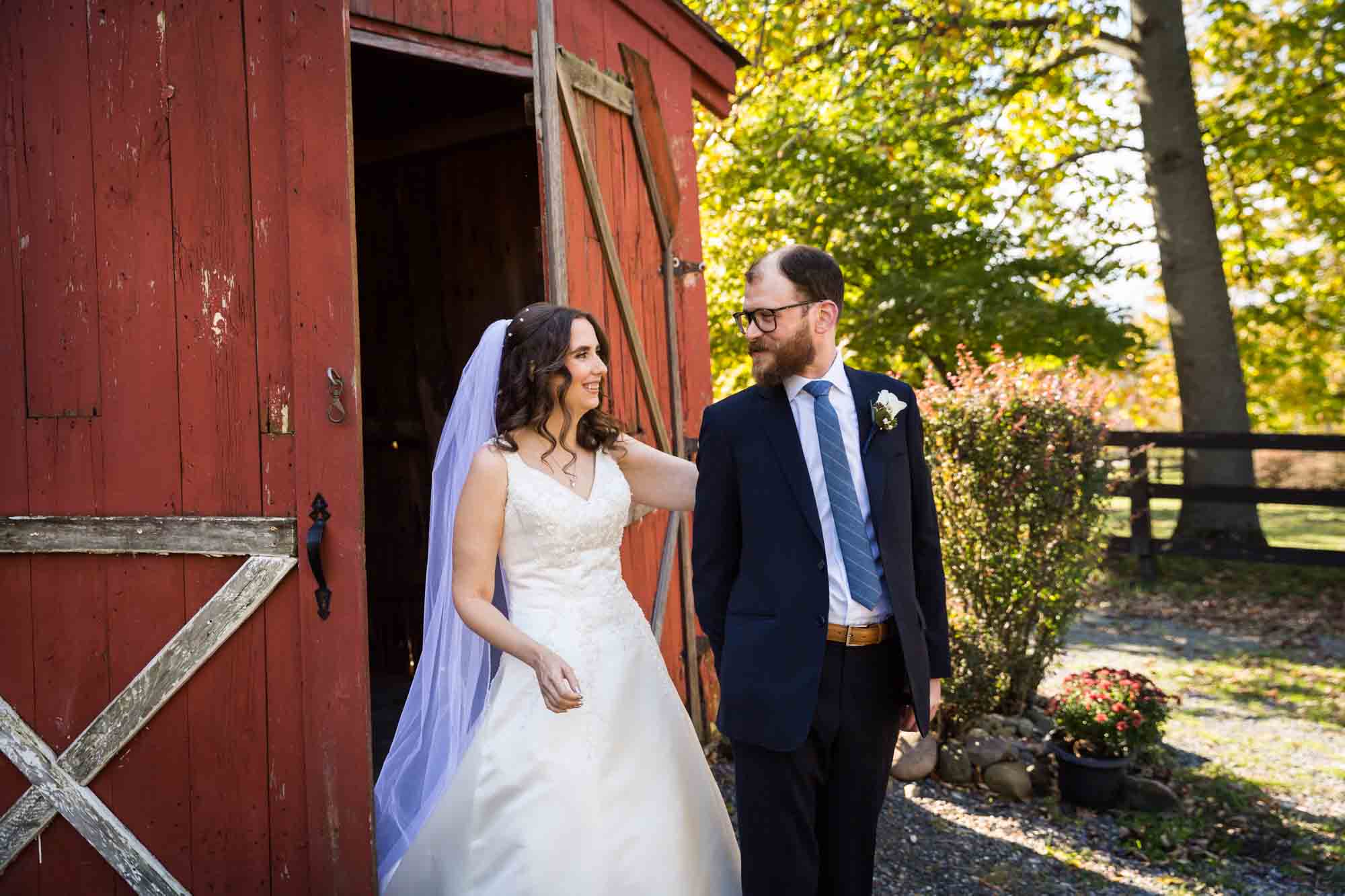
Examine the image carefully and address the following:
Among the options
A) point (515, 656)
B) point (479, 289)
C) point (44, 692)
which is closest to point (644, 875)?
point (515, 656)

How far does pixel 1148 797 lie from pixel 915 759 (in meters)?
1.14

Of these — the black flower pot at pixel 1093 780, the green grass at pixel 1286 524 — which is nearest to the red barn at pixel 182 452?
the black flower pot at pixel 1093 780

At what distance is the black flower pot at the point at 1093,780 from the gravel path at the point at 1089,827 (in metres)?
0.07

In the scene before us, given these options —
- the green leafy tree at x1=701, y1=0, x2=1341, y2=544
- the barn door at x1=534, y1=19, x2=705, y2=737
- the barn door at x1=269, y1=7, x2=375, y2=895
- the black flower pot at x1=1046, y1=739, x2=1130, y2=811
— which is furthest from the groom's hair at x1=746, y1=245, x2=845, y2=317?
the green leafy tree at x1=701, y1=0, x2=1341, y2=544

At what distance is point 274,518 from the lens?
132 inches

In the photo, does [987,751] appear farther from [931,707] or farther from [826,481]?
[826,481]

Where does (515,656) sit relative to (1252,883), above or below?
above

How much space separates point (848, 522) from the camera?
2793 millimetres

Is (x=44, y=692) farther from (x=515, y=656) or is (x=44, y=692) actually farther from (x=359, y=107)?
(x=359, y=107)

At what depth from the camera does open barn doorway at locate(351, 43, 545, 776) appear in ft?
21.3

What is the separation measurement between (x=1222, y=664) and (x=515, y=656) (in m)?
7.05

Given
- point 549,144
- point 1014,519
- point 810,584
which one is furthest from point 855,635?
point 1014,519

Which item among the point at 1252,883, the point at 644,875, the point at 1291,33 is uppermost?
the point at 1291,33

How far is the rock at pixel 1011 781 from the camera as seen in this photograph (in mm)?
5309
